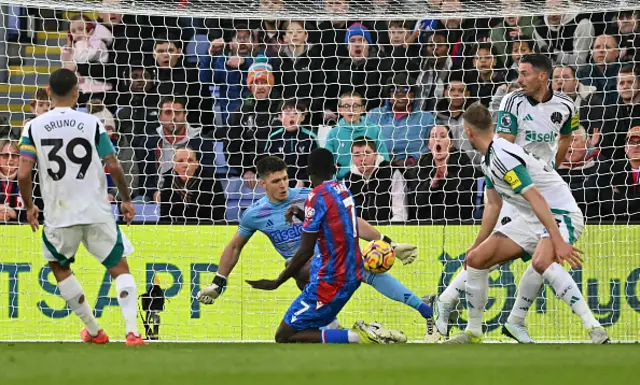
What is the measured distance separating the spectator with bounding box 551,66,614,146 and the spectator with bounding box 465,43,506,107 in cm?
61

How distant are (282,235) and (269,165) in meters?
0.70

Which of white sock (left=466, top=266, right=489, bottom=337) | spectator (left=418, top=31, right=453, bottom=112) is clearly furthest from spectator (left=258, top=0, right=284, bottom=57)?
white sock (left=466, top=266, right=489, bottom=337)

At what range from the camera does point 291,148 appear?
1245cm

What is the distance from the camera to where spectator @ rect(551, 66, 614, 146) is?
39.6 ft

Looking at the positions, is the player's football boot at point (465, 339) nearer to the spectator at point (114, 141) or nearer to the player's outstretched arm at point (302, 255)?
the player's outstretched arm at point (302, 255)

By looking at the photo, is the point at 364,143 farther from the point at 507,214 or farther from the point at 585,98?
the point at 507,214

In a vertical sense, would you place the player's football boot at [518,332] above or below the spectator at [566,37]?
below

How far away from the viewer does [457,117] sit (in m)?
12.5

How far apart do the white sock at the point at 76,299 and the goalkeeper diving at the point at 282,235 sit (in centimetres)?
144

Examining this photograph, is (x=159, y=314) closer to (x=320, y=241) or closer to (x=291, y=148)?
(x=291, y=148)

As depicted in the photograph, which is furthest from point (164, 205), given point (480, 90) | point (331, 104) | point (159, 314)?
point (480, 90)

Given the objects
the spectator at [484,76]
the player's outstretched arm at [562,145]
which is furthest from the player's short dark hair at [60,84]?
the spectator at [484,76]

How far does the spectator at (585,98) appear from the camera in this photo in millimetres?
12062

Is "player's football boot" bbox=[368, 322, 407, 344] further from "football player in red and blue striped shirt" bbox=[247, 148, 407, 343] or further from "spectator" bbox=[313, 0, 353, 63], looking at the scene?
"spectator" bbox=[313, 0, 353, 63]
